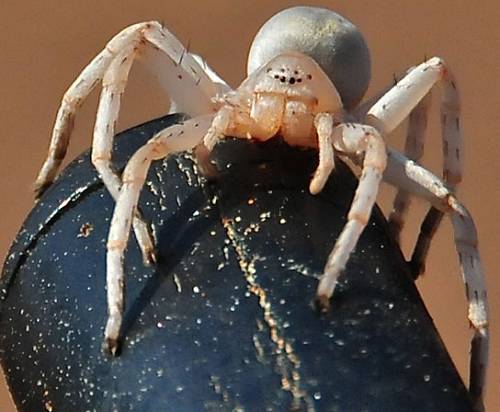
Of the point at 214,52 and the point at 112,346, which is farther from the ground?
the point at 112,346

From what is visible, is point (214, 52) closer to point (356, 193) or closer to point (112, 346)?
point (356, 193)

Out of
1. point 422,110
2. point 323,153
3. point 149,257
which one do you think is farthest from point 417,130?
point 149,257

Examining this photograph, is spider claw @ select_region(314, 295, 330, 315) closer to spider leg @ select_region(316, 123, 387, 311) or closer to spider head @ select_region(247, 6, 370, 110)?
spider leg @ select_region(316, 123, 387, 311)

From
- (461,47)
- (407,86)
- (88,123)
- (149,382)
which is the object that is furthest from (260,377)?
(461,47)

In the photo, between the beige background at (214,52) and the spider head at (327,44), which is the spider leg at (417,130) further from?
the beige background at (214,52)

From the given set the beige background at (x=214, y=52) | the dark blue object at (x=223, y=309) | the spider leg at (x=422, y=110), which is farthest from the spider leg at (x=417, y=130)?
the beige background at (x=214, y=52)

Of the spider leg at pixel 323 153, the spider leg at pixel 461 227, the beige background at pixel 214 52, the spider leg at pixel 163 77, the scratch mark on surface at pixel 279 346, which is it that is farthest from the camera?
the beige background at pixel 214 52
